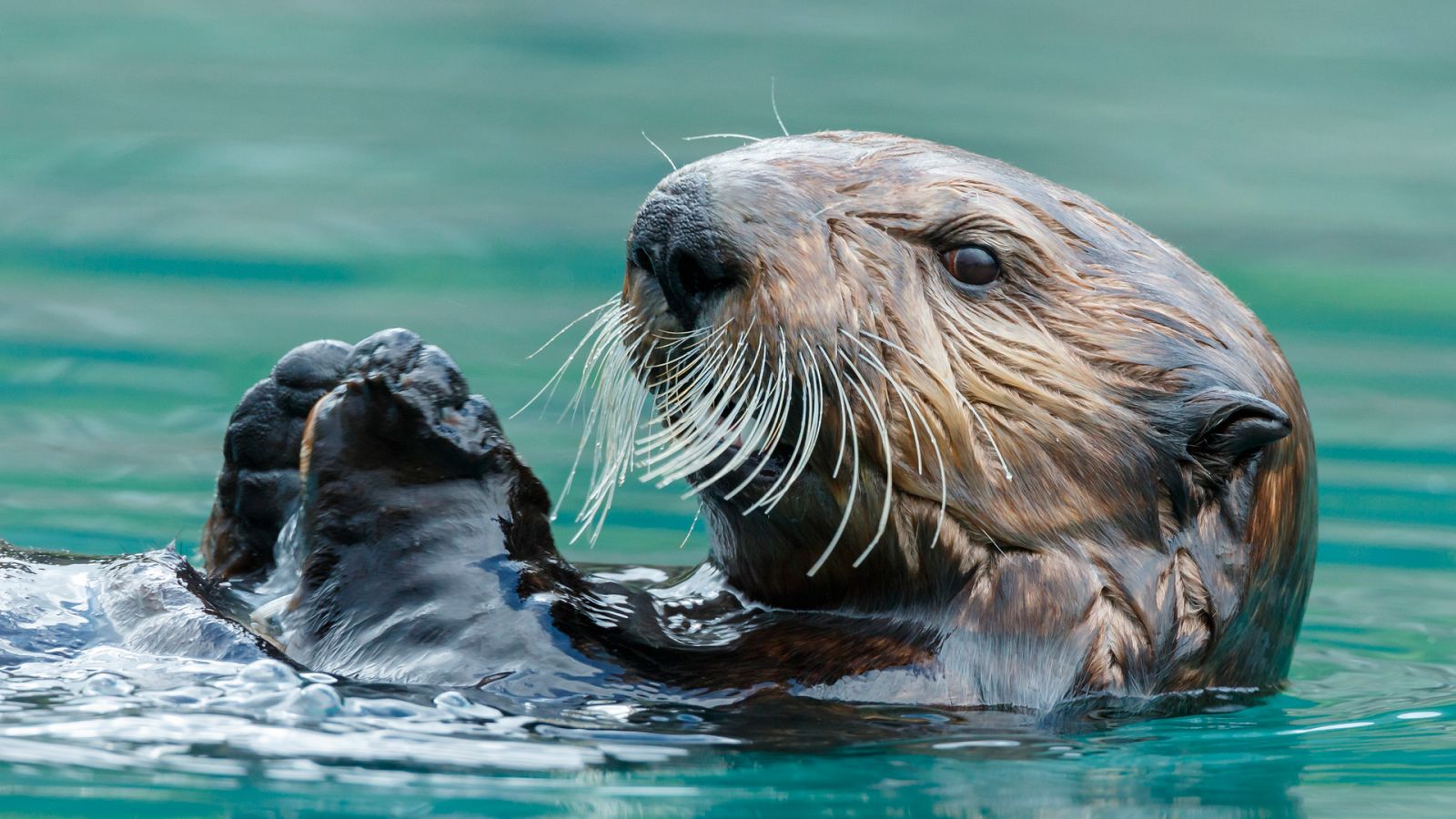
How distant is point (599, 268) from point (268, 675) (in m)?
5.27

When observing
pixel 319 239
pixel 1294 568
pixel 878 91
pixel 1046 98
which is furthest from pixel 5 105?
pixel 1294 568

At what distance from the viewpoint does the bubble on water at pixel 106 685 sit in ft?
11.6

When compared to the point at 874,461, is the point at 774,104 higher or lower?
higher

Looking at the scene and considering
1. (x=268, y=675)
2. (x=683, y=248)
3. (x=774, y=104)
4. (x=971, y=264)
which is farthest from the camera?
(x=774, y=104)

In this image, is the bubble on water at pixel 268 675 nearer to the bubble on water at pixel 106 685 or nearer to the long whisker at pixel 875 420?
the bubble on water at pixel 106 685

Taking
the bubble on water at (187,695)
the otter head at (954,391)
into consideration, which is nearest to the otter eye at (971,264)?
the otter head at (954,391)

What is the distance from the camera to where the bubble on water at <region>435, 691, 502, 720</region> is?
11.4 feet

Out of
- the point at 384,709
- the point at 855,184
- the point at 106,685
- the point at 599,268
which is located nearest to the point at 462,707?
the point at 384,709

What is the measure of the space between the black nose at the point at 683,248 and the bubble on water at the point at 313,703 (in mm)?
1000

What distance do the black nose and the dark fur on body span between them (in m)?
0.01

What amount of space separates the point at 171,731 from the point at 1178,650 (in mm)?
1957

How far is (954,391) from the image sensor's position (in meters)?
A: 3.79

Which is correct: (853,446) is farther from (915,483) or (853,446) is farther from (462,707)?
(462,707)

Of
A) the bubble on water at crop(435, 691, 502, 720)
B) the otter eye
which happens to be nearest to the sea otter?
the otter eye
